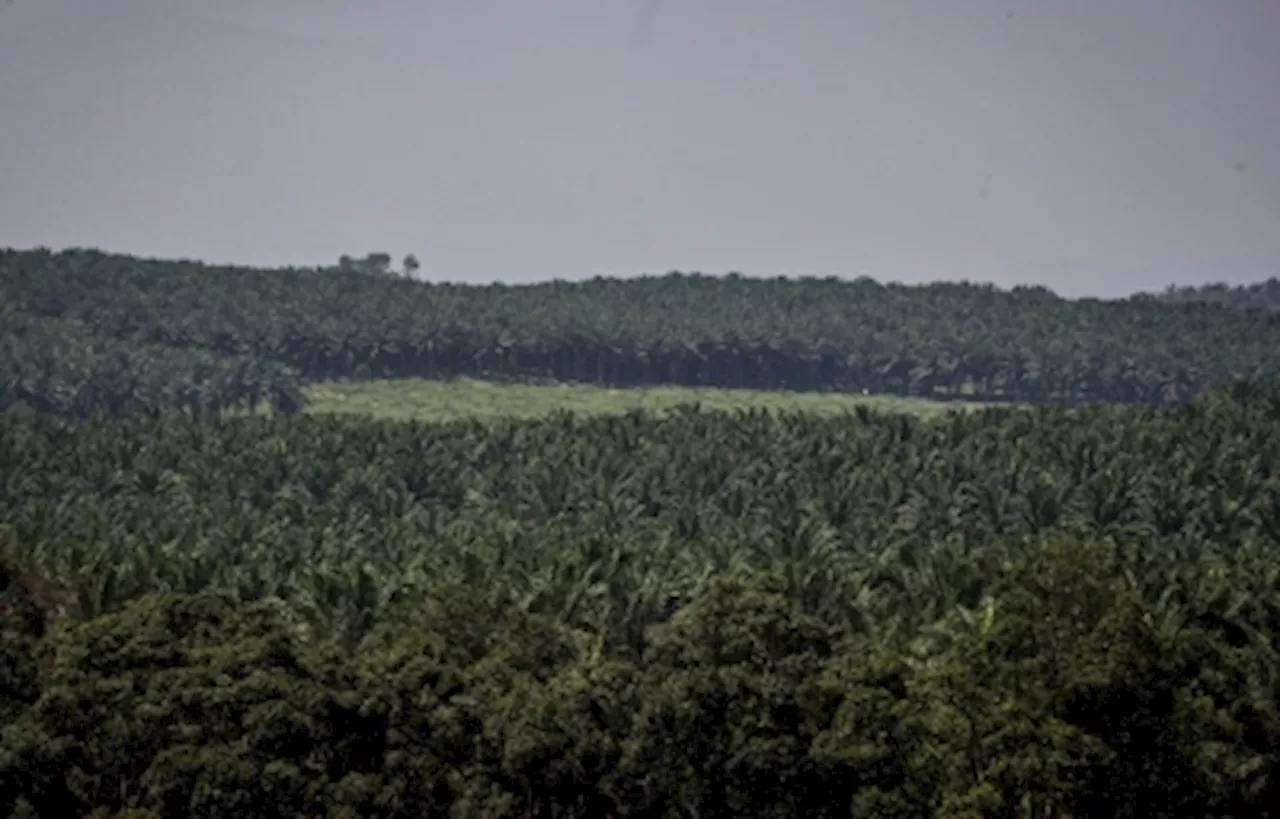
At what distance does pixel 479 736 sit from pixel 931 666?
17509mm

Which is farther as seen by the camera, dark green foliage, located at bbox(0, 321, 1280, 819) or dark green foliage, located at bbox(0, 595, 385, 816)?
dark green foliage, located at bbox(0, 321, 1280, 819)

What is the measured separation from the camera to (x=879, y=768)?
88125mm

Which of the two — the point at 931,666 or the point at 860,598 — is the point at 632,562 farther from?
the point at 931,666

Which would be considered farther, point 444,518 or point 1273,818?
point 444,518

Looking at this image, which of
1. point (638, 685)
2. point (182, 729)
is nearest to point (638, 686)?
point (638, 685)

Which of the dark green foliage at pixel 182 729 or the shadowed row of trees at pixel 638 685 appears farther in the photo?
the shadowed row of trees at pixel 638 685

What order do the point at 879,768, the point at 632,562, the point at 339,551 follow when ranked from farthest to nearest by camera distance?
the point at 339,551 → the point at 632,562 → the point at 879,768

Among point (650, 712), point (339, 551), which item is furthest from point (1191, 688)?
point (339, 551)

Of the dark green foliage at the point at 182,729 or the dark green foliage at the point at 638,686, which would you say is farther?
the dark green foliage at the point at 638,686

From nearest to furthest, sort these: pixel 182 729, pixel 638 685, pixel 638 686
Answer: pixel 182 729 < pixel 638 686 < pixel 638 685

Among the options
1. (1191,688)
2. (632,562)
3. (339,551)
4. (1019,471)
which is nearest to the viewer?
(1191,688)

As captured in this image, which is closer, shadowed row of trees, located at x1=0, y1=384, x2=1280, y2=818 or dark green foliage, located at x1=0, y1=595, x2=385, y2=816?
dark green foliage, located at x1=0, y1=595, x2=385, y2=816

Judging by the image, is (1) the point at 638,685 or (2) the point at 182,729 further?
(1) the point at 638,685

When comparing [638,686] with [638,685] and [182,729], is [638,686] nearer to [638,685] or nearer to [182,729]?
[638,685]
